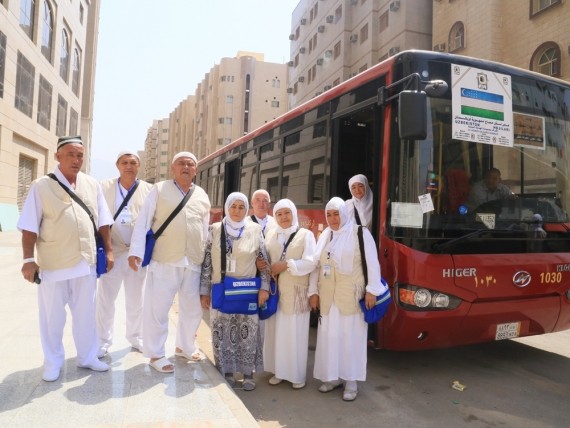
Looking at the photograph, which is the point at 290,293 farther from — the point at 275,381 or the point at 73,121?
the point at 73,121

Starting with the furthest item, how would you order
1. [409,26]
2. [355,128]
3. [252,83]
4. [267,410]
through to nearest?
[252,83] < [409,26] < [355,128] < [267,410]

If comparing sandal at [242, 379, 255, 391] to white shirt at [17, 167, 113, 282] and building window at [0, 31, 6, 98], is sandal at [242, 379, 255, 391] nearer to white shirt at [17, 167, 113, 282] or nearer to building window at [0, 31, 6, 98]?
white shirt at [17, 167, 113, 282]

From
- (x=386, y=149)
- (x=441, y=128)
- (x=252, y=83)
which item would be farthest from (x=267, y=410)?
(x=252, y=83)

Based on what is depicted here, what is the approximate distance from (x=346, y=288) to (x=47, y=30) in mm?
29340

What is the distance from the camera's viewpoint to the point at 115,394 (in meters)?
3.44

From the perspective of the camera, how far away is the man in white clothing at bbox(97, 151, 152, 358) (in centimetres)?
436

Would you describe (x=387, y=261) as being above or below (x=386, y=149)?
below

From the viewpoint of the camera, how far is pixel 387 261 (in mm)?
4141

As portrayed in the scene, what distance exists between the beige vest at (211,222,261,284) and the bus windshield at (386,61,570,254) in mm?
1226

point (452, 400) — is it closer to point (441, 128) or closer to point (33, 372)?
point (441, 128)

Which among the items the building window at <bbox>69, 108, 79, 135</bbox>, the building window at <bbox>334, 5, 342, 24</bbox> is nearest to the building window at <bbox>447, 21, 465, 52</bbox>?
the building window at <bbox>334, 5, 342, 24</bbox>

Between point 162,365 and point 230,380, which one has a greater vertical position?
point 162,365

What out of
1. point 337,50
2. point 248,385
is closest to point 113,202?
point 248,385

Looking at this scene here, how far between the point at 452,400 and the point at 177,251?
2736mm
